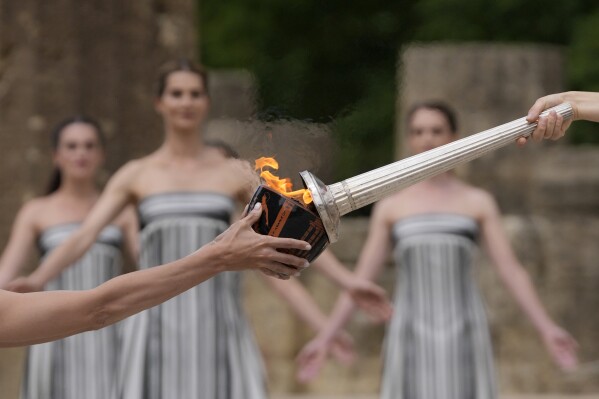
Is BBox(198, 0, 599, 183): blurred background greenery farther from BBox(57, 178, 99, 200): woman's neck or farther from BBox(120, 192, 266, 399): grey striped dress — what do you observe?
BBox(120, 192, 266, 399): grey striped dress

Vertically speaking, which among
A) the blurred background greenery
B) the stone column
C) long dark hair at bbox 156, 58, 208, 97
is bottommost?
long dark hair at bbox 156, 58, 208, 97

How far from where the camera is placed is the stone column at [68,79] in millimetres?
9984

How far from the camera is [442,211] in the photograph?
857cm

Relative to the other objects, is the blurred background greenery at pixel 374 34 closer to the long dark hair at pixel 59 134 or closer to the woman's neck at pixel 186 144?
the long dark hair at pixel 59 134

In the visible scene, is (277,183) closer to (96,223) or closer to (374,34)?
(96,223)

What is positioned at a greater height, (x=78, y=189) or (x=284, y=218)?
(x=78, y=189)

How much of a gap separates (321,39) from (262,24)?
646 mm

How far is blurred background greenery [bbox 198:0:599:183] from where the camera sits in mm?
17047

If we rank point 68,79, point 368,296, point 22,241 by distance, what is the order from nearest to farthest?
point 368,296, point 22,241, point 68,79

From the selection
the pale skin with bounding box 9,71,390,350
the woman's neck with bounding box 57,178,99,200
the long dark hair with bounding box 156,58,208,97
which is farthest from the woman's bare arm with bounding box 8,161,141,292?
the woman's neck with bounding box 57,178,99,200

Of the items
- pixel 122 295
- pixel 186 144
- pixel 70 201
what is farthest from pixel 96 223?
pixel 122 295

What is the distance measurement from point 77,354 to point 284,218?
14.8 ft

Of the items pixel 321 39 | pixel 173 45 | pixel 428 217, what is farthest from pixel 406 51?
pixel 321 39

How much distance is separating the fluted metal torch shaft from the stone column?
17.1 feet
